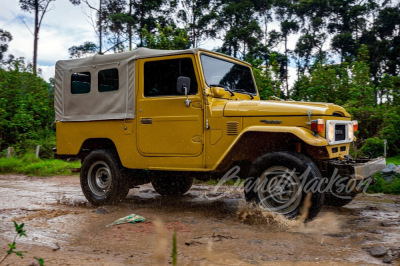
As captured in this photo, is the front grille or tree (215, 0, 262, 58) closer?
the front grille

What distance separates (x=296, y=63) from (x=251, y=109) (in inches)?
1145

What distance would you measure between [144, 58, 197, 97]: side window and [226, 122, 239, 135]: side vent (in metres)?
0.72

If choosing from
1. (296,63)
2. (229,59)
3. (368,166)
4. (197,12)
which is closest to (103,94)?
(229,59)

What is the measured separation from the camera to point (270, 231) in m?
4.51

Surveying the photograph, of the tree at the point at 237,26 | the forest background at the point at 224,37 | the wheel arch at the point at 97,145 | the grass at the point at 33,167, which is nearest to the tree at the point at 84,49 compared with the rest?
the forest background at the point at 224,37

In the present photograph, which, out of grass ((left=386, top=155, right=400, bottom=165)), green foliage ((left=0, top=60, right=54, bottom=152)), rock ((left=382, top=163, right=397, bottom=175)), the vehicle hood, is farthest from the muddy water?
green foliage ((left=0, top=60, right=54, bottom=152))

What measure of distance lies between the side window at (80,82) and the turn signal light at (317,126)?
3.92 metres

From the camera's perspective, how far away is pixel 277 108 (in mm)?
4887

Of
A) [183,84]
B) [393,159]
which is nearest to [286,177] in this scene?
[183,84]

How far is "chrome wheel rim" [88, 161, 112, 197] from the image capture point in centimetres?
642

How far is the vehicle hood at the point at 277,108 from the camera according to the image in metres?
4.73

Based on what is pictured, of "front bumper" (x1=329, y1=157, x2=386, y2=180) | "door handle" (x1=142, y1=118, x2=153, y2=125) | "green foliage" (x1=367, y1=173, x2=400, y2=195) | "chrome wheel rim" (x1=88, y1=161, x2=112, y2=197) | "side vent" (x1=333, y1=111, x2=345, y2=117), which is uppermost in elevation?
"side vent" (x1=333, y1=111, x2=345, y2=117)

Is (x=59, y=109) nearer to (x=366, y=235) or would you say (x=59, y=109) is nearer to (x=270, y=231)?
(x=270, y=231)

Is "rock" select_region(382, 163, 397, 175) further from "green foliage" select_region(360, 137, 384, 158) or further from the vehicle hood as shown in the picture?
the vehicle hood
